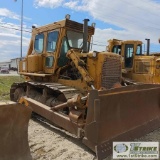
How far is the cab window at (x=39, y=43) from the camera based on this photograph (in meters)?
8.58

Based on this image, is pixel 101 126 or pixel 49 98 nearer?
pixel 101 126

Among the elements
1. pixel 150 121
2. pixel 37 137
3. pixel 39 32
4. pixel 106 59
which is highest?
pixel 39 32

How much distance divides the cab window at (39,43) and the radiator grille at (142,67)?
5.69 meters

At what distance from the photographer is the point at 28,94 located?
811cm

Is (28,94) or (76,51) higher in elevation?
(76,51)

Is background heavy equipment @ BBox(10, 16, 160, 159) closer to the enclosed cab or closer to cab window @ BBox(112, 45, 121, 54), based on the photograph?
the enclosed cab

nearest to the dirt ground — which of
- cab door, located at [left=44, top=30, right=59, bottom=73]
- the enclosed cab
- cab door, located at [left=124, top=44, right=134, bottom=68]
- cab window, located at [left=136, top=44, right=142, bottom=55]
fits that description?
the enclosed cab

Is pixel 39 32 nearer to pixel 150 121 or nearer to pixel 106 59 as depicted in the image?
pixel 106 59

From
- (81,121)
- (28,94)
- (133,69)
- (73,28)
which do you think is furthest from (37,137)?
(133,69)

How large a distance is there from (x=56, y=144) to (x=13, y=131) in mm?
1356

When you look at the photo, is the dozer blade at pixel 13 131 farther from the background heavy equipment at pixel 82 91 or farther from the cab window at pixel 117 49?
the cab window at pixel 117 49

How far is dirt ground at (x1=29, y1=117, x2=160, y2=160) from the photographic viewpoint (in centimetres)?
489

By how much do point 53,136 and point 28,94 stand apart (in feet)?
7.82

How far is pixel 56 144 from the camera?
550 cm
